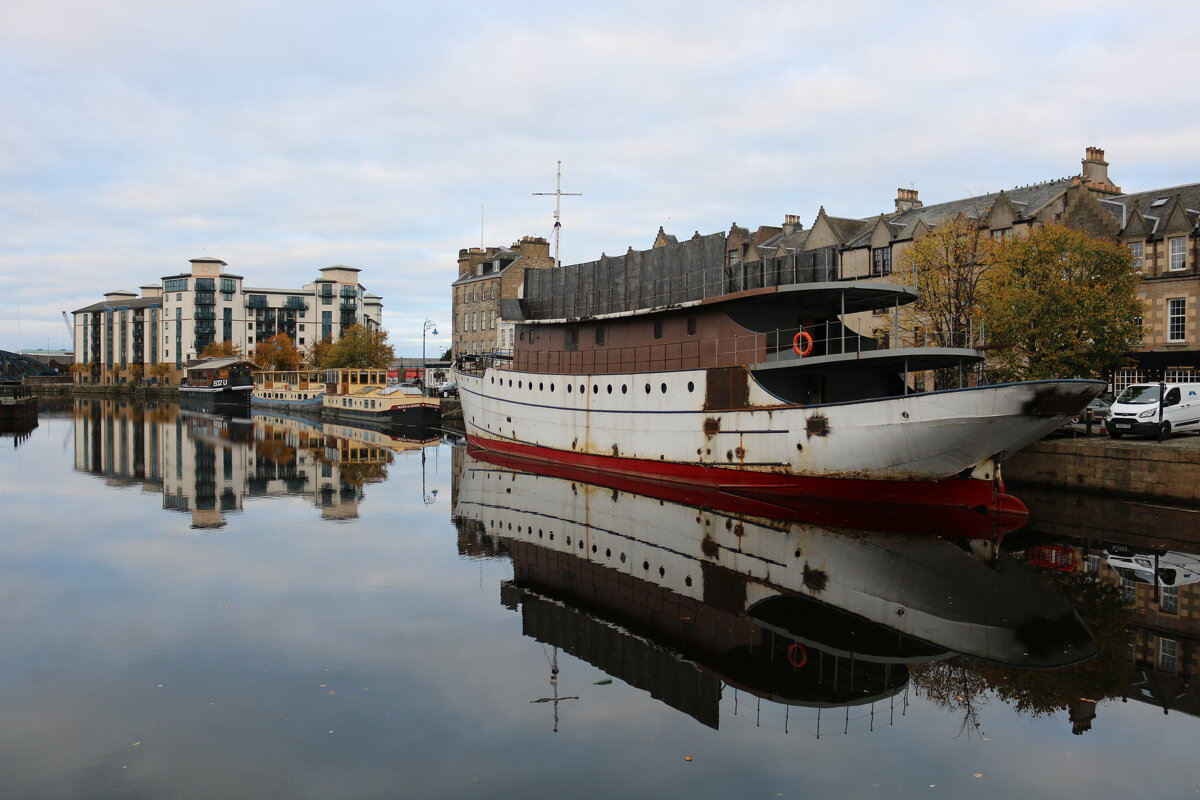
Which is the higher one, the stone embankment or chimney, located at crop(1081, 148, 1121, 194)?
chimney, located at crop(1081, 148, 1121, 194)

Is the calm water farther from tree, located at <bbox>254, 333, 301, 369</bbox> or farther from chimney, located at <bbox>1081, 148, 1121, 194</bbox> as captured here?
tree, located at <bbox>254, 333, 301, 369</bbox>

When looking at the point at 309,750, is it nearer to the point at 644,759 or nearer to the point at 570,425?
the point at 644,759

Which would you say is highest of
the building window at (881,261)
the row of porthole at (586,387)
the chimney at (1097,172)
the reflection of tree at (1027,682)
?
the chimney at (1097,172)

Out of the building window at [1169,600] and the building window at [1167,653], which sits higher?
the building window at [1169,600]

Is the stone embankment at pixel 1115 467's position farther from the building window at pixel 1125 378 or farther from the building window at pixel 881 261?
the building window at pixel 881 261

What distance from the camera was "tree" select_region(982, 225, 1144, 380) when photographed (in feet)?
102

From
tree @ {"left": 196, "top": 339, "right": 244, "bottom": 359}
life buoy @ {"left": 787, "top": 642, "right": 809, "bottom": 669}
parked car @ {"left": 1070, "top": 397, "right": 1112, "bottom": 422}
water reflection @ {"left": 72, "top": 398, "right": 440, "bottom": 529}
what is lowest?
life buoy @ {"left": 787, "top": 642, "right": 809, "bottom": 669}

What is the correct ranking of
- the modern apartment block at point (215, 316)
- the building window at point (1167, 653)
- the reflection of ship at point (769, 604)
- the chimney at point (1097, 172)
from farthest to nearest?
the modern apartment block at point (215, 316), the chimney at point (1097, 172), the building window at point (1167, 653), the reflection of ship at point (769, 604)

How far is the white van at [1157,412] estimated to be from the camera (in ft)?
86.1

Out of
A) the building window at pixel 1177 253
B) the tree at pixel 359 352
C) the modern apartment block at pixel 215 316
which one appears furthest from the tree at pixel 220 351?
the building window at pixel 1177 253

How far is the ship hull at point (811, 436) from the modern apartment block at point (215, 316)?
118997mm

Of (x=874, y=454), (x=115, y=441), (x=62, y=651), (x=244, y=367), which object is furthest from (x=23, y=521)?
(x=244, y=367)

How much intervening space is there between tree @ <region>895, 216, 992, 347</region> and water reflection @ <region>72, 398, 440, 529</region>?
23.9 metres

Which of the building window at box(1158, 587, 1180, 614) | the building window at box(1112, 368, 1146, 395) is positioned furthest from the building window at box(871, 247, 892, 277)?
the building window at box(1158, 587, 1180, 614)
